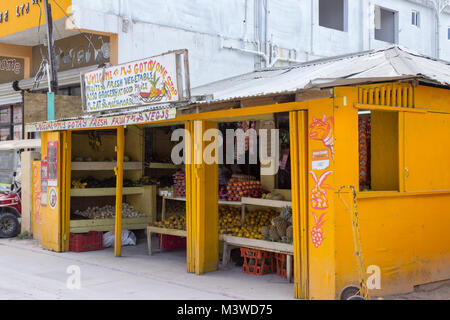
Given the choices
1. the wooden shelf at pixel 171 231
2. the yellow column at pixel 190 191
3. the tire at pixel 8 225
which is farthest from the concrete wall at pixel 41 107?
the yellow column at pixel 190 191

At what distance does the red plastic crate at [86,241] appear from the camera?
11.1m

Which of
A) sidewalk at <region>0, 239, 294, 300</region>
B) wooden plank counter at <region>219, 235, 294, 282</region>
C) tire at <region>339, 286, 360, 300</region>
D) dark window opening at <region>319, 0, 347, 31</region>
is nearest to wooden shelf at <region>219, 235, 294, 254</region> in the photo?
wooden plank counter at <region>219, 235, 294, 282</region>

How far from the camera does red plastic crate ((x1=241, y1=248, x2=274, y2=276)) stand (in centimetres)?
867

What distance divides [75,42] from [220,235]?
922 centimetres

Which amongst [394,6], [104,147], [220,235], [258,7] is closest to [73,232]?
[104,147]

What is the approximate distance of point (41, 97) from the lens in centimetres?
1380

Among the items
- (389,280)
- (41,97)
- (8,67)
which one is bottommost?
(389,280)

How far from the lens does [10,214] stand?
43.4ft

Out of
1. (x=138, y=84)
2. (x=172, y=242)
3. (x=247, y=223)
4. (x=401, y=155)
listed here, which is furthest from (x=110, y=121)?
(x=401, y=155)

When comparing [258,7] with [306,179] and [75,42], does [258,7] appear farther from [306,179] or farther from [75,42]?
[306,179]

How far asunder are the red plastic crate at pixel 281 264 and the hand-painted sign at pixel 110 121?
2938 millimetres

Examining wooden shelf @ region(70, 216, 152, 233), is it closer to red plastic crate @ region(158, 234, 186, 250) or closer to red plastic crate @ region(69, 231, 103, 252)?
red plastic crate @ region(69, 231, 103, 252)

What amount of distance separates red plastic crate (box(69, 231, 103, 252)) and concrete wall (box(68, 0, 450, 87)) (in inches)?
178

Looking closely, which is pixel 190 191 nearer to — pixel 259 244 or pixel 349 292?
pixel 259 244
